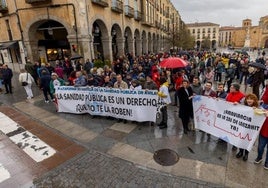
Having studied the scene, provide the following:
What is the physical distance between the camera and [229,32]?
131875 millimetres

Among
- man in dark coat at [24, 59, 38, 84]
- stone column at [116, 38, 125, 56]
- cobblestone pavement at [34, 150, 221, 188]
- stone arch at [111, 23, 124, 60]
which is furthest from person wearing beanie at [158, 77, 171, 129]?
stone column at [116, 38, 125, 56]

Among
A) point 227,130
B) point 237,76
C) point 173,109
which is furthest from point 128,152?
point 237,76

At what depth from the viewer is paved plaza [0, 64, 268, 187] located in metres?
3.92

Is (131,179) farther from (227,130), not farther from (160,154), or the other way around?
(227,130)

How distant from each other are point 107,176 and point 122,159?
2.20 feet

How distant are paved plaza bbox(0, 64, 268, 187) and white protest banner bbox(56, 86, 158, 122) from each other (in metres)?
0.41

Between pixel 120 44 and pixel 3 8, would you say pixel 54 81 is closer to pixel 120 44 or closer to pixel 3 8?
pixel 3 8

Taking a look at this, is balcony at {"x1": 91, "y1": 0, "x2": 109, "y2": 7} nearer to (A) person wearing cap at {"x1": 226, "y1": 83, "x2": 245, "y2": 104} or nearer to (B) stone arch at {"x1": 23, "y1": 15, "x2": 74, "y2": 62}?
(B) stone arch at {"x1": 23, "y1": 15, "x2": 74, "y2": 62}

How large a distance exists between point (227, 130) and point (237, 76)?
939cm

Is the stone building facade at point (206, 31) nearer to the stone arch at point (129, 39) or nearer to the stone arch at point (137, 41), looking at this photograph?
the stone arch at point (137, 41)

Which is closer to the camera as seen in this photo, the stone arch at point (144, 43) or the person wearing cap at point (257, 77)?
the person wearing cap at point (257, 77)

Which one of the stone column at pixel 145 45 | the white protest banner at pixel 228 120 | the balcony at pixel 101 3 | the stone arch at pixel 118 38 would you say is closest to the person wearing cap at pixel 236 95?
the white protest banner at pixel 228 120

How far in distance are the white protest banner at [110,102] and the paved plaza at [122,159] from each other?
411 mm

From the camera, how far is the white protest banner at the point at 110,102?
6102 millimetres
